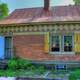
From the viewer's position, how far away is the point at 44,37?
17.8 metres

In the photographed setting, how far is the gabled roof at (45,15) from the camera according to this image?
59.9 ft

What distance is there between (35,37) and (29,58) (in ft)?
4.72

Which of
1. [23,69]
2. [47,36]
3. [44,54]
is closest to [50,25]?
[47,36]

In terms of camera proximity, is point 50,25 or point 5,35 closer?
point 50,25

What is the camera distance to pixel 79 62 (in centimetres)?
1723

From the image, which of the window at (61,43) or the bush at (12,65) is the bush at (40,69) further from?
the bush at (12,65)

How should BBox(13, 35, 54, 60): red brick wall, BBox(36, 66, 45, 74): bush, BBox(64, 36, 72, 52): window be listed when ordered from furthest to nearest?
1. BBox(13, 35, 54, 60): red brick wall
2. BBox(64, 36, 72, 52): window
3. BBox(36, 66, 45, 74): bush

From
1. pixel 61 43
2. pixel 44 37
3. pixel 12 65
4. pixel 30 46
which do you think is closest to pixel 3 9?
pixel 30 46

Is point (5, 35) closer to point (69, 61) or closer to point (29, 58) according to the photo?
point (29, 58)

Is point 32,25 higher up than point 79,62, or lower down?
higher up

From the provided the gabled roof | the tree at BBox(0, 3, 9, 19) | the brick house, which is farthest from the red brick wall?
the tree at BBox(0, 3, 9, 19)

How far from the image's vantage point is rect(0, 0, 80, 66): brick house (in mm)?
17438

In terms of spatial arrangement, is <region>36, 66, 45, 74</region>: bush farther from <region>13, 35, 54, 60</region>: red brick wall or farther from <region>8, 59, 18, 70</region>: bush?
<region>8, 59, 18, 70</region>: bush

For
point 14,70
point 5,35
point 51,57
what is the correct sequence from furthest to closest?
point 5,35 < point 51,57 < point 14,70
